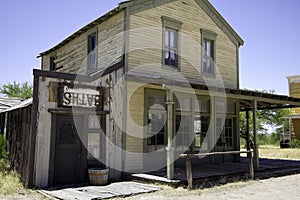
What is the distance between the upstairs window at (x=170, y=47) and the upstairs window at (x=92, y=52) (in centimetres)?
270

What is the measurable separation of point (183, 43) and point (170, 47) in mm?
672

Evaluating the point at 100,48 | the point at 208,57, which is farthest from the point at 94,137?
the point at 208,57

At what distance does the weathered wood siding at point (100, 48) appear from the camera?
33.4 feet

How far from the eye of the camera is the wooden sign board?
794 cm

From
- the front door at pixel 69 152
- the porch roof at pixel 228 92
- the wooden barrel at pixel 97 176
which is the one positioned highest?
the porch roof at pixel 228 92

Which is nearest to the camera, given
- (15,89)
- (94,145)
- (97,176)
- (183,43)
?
(97,176)

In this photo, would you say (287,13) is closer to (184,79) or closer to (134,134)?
(184,79)

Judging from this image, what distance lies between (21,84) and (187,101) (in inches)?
1086

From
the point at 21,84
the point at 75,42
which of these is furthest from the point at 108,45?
the point at 21,84

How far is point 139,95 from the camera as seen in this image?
32.7ft

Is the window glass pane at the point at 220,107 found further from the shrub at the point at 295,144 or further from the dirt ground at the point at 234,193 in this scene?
the shrub at the point at 295,144

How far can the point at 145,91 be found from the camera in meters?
10.1

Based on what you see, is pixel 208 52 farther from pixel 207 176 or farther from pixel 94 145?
pixel 94 145

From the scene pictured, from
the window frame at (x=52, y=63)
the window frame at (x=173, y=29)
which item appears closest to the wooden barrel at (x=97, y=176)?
the window frame at (x=173, y=29)
